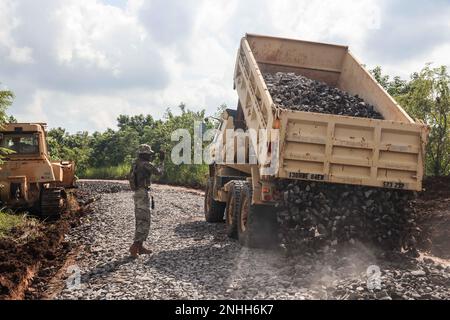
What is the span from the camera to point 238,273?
7.06m

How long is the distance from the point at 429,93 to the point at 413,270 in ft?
28.4

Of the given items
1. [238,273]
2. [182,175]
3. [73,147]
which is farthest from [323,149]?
[73,147]

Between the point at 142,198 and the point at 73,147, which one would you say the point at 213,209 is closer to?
the point at 142,198

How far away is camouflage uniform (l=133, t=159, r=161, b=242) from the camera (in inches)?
325

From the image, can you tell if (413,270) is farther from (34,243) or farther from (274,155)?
(34,243)

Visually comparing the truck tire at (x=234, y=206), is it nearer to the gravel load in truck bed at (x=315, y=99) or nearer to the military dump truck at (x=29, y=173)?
the gravel load in truck bed at (x=315, y=99)

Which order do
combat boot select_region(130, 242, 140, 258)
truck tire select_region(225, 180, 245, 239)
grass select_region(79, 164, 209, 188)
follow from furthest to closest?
grass select_region(79, 164, 209, 188) → truck tire select_region(225, 180, 245, 239) → combat boot select_region(130, 242, 140, 258)

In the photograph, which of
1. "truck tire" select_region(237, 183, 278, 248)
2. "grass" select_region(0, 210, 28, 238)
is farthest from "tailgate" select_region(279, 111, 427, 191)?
"grass" select_region(0, 210, 28, 238)

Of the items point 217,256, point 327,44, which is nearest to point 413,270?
point 217,256

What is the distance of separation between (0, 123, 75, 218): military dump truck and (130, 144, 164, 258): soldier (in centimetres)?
474

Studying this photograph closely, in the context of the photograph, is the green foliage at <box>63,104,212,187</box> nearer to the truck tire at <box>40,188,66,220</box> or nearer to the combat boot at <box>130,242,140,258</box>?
the truck tire at <box>40,188,66,220</box>

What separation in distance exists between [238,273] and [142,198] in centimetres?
221
